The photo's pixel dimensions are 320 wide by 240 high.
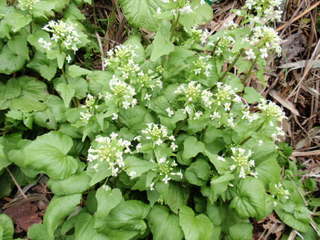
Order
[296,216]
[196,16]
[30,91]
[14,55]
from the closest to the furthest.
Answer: [196,16]
[296,216]
[14,55]
[30,91]

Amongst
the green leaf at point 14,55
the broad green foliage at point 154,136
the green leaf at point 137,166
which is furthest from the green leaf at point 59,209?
the green leaf at point 14,55

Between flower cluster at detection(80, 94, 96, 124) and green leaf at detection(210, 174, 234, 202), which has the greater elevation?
flower cluster at detection(80, 94, 96, 124)

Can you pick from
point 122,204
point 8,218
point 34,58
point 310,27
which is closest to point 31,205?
point 8,218

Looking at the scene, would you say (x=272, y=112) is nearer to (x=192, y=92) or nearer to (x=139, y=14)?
(x=192, y=92)

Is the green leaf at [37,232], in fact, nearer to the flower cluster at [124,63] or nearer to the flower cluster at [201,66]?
the flower cluster at [124,63]

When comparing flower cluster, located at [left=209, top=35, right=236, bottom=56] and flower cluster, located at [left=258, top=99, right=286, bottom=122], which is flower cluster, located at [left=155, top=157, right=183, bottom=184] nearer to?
flower cluster, located at [left=258, top=99, right=286, bottom=122]

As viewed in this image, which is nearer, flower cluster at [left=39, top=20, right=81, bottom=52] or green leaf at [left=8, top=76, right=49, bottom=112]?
flower cluster at [left=39, top=20, right=81, bottom=52]

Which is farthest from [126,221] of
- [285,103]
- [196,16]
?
[285,103]

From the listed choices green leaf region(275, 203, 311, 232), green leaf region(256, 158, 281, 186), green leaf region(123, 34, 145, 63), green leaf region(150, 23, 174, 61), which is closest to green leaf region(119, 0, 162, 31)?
green leaf region(123, 34, 145, 63)
